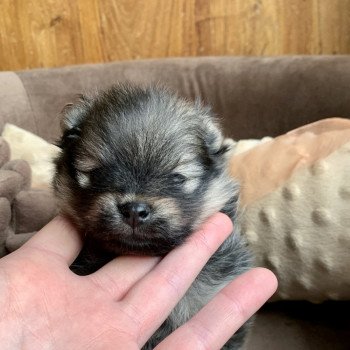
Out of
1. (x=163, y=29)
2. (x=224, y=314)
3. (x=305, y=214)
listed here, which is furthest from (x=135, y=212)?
(x=163, y=29)

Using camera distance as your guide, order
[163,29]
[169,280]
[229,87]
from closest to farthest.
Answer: [169,280], [229,87], [163,29]

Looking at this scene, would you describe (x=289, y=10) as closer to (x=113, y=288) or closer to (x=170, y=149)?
(x=170, y=149)

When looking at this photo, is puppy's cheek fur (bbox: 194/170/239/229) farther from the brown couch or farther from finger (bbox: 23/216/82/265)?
the brown couch

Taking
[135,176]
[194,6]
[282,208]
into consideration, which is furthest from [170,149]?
[194,6]

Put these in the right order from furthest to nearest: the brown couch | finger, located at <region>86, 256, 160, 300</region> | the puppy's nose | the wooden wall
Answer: the wooden wall < the brown couch < finger, located at <region>86, 256, 160, 300</region> < the puppy's nose

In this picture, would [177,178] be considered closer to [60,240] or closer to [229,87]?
[60,240]

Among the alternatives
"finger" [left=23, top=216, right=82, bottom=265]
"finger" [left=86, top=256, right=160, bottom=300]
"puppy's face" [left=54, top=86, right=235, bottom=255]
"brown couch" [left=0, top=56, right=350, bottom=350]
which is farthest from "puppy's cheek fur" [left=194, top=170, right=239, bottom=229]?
"brown couch" [left=0, top=56, right=350, bottom=350]
